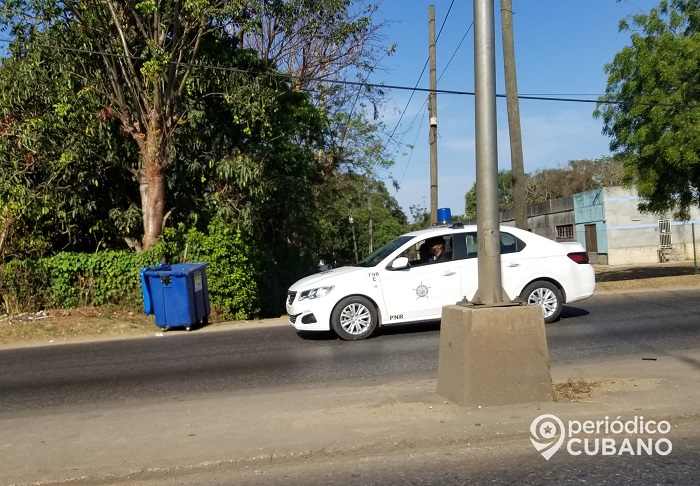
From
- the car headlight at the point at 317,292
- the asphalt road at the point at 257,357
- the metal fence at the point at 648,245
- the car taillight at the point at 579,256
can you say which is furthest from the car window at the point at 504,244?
the metal fence at the point at 648,245

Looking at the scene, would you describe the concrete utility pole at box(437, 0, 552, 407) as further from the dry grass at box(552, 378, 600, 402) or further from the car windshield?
the car windshield

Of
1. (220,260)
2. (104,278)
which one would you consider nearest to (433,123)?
(220,260)

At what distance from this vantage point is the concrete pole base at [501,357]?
21.1 feet

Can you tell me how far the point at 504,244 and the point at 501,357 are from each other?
535 centimetres

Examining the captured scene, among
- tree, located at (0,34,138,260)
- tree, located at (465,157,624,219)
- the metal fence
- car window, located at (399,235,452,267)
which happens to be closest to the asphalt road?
car window, located at (399,235,452,267)

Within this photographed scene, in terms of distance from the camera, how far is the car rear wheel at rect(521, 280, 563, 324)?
452 inches

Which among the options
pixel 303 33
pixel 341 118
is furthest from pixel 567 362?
pixel 341 118

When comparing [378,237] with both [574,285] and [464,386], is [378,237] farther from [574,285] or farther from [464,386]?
[464,386]

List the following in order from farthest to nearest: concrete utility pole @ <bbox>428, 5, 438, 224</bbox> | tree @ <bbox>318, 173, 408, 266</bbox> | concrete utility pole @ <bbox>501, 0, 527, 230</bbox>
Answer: tree @ <bbox>318, 173, 408, 266</bbox> < concrete utility pole @ <bbox>428, 5, 438, 224</bbox> < concrete utility pole @ <bbox>501, 0, 527, 230</bbox>

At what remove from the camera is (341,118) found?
30.9 m

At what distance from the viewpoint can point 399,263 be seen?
1099 cm

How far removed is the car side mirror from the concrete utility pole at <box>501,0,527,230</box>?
7.03m

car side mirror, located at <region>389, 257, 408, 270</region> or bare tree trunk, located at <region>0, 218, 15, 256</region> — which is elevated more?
bare tree trunk, located at <region>0, 218, 15, 256</region>

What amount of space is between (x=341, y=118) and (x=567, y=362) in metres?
23.3
